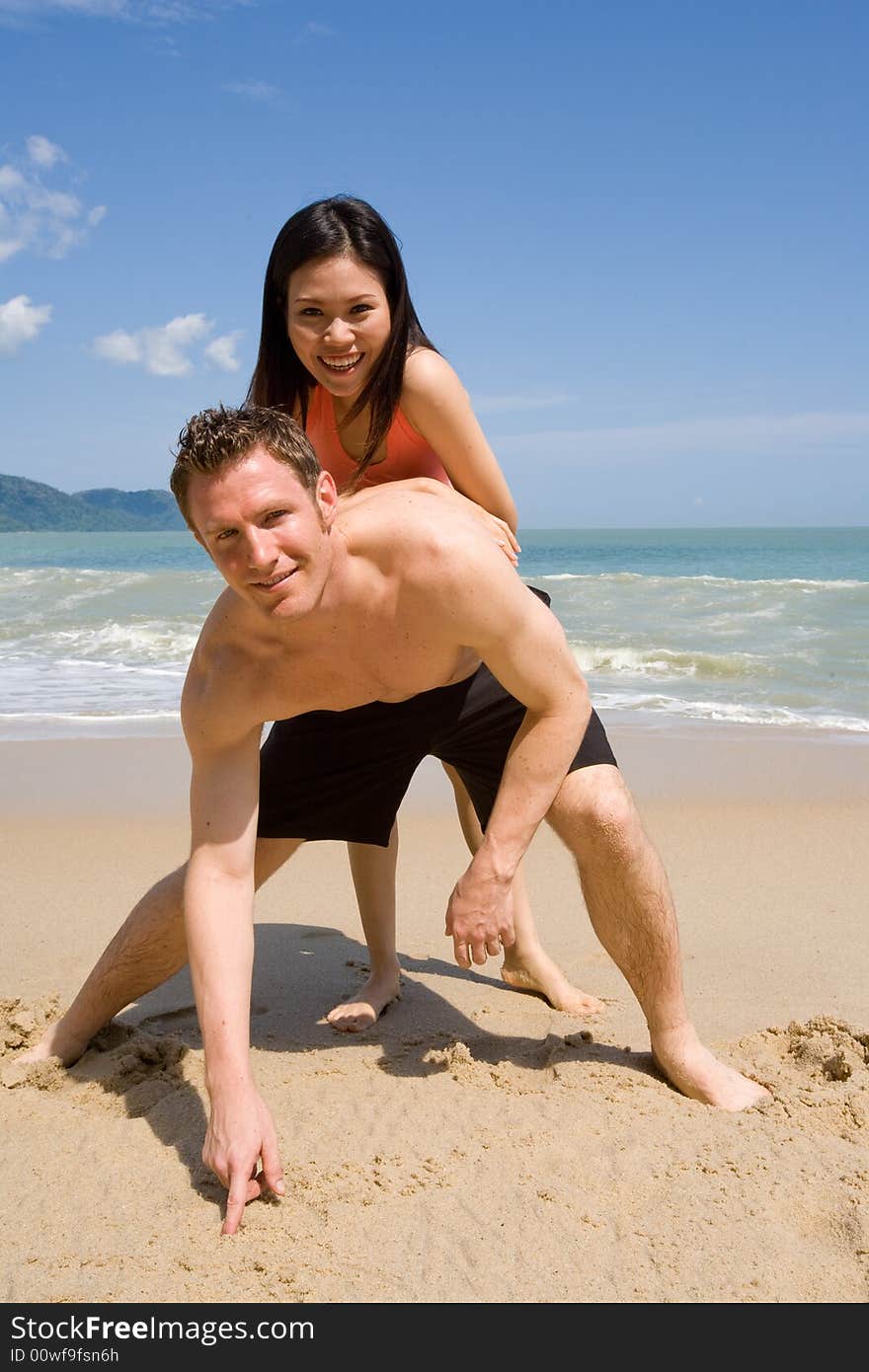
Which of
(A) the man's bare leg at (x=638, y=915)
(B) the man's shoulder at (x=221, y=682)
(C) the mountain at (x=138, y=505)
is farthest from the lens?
(C) the mountain at (x=138, y=505)

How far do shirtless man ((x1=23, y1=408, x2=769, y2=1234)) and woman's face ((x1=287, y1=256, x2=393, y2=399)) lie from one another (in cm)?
45

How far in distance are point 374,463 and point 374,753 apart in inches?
33.3

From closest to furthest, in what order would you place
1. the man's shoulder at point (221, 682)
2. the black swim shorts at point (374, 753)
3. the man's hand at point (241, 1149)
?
the man's hand at point (241, 1149) → the man's shoulder at point (221, 682) → the black swim shorts at point (374, 753)

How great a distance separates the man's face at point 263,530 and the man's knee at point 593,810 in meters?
0.80

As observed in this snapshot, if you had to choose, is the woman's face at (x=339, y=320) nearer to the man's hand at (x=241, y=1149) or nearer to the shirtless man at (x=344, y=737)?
the shirtless man at (x=344, y=737)

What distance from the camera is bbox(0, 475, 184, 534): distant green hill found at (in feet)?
298

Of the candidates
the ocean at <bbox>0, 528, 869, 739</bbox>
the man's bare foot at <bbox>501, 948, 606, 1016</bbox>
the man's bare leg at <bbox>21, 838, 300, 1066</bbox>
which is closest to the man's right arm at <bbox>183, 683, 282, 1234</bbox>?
the man's bare leg at <bbox>21, 838, 300, 1066</bbox>

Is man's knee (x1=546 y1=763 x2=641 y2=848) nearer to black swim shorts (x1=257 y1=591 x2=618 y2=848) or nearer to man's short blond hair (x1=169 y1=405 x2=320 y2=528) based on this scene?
black swim shorts (x1=257 y1=591 x2=618 y2=848)

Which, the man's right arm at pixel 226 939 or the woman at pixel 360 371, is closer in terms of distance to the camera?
the man's right arm at pixel 226 939

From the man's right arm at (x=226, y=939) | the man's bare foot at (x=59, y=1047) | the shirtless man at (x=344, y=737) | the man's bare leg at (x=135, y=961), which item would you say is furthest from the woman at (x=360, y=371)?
the man's right arm at (x=226, y=939)

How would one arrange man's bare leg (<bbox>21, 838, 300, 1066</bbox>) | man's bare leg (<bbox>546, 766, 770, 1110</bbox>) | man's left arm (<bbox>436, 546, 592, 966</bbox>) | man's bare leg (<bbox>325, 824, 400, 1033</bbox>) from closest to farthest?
man's left arm (<bbox>436, 546, 592, 966</bbox>)
man's bare leg (<bbox>546, 766, 770, 1110</bbox>)
man's bare leg (<bbox>21, 838, 300, 1066</bbox>)
man's bare leg (<bbox>325, 824, 400, 1033</bbox>)

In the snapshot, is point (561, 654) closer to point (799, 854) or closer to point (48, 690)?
point (799, 854)

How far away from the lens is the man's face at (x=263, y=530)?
2488 mm

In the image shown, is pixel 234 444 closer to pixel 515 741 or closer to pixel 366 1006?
pixel 515 741
